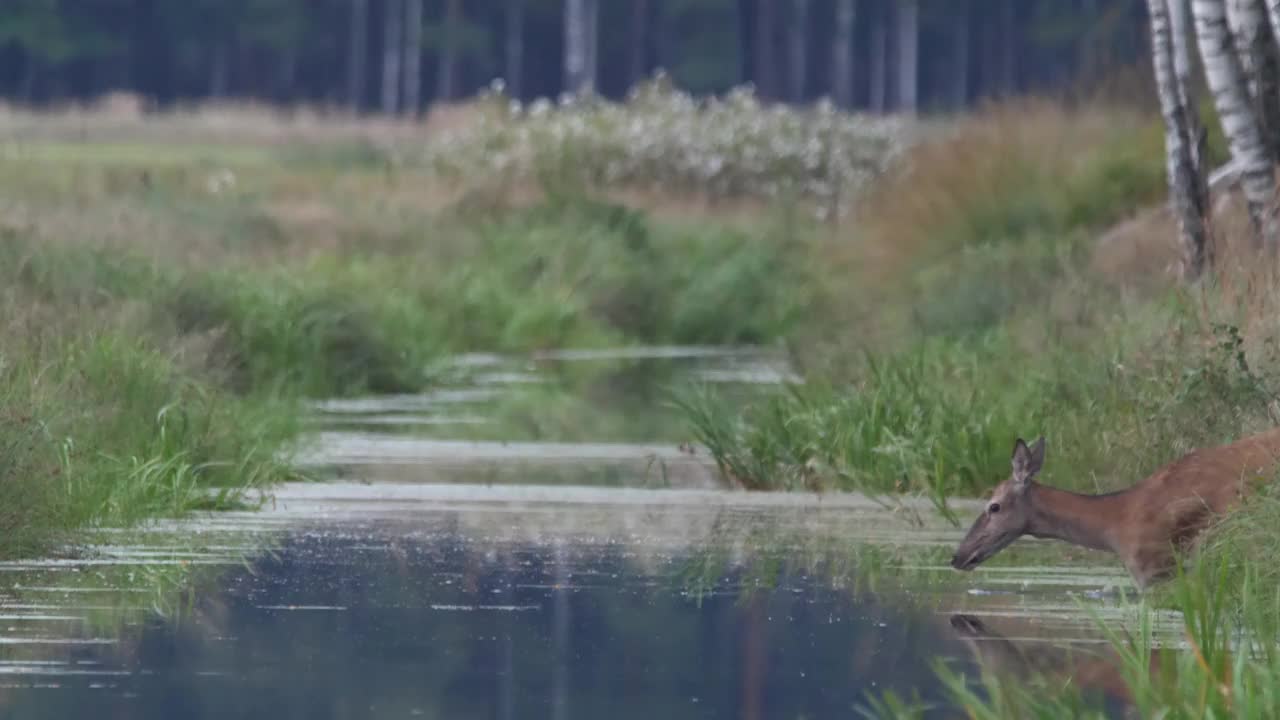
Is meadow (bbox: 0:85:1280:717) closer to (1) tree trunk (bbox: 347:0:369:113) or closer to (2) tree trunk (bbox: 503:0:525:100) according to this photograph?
(2) tree trunk (bbox: 503:0:525:100)

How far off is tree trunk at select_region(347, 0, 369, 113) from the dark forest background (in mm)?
89

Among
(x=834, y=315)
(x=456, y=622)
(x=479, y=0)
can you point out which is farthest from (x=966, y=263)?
(x=479, y=0)

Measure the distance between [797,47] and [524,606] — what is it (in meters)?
83.7

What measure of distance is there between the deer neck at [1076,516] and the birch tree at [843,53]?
81.8 meters

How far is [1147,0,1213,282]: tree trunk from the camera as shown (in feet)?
67.5

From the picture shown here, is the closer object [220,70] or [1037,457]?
[1037,457]

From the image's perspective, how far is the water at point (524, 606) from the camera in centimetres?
1025

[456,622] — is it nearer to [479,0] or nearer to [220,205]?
[220,205]

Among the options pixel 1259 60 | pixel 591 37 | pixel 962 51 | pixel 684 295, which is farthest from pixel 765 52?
pixel 1259 60

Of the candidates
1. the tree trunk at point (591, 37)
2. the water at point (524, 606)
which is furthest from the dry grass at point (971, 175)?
the tree trunk at point (591, 37)

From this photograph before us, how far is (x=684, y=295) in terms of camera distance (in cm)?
3944

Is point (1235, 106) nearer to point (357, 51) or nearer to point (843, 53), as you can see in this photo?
point (843, 53)

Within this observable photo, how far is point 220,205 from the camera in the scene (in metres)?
38.6

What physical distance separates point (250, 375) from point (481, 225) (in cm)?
1613
